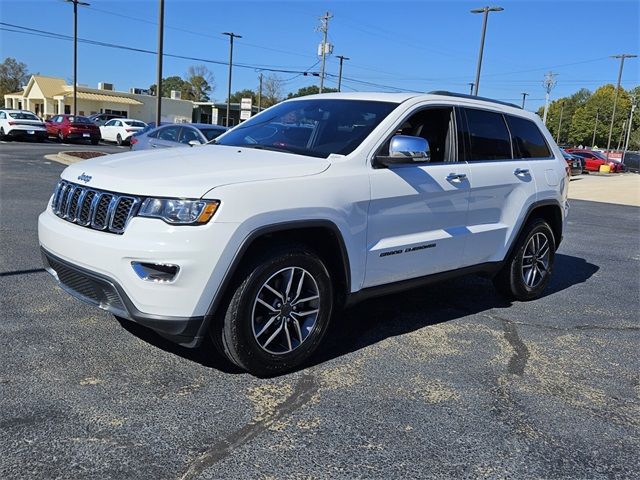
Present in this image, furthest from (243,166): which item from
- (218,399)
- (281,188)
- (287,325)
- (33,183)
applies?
(33,183)

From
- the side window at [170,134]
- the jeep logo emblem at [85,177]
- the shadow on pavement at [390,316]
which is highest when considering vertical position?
the side window at [170,134]

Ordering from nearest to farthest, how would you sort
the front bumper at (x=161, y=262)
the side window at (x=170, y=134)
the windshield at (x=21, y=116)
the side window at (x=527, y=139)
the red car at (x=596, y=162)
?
the front bumper at (x=161, y=262) < the side window at (x=527, y=139) < the side window at (x=170, y=134) < the windshield at (x=21, y=116) < the red car at (x=596, y=162)

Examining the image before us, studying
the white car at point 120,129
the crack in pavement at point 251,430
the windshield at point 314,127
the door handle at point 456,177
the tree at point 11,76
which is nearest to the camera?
the crack in pavement at point 251,430

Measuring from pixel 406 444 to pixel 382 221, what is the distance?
1560mm

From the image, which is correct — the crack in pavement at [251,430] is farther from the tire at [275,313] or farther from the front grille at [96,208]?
the front grille at [96,208]

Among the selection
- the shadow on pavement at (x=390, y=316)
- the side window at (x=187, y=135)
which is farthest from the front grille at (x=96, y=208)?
the side window at (x=187, y=135)

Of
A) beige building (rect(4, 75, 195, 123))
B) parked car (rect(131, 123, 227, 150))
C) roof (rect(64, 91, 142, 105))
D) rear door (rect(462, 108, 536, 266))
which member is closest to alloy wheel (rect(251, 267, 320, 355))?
rear door (rect(462, 108, 536, 266))

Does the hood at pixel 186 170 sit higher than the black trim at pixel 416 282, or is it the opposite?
the hood at pixel 186 170

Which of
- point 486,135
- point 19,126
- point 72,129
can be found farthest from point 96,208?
point 72,129

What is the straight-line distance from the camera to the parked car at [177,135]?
13039 mm

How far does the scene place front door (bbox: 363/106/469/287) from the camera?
408cm

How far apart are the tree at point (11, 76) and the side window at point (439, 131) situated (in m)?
95.9

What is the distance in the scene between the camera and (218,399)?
3.40 m

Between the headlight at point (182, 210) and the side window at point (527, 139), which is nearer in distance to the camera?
the headlight at point (182, 210)
